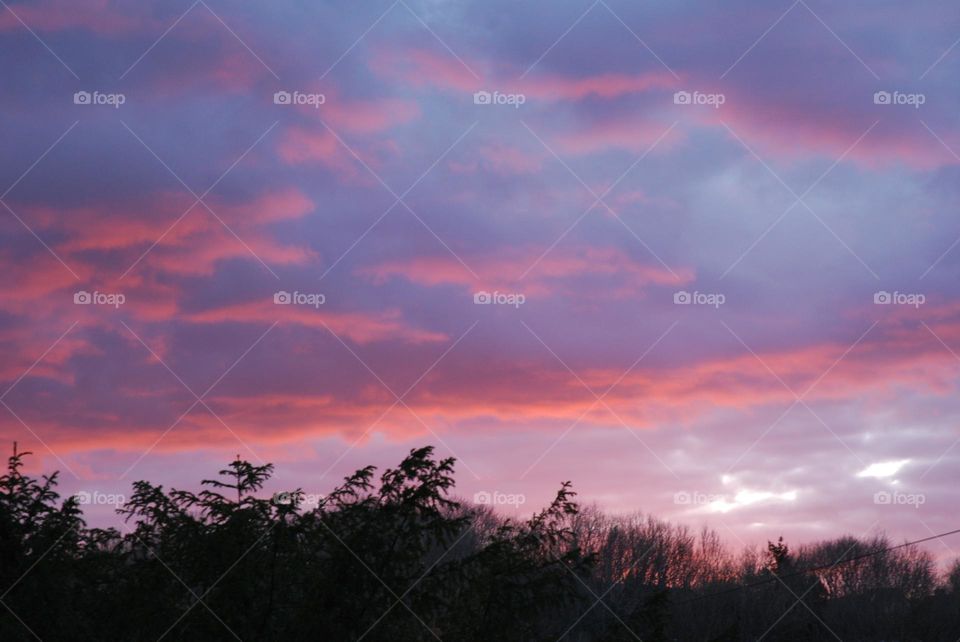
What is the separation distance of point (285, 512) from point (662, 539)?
271 ft

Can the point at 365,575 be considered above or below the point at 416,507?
below

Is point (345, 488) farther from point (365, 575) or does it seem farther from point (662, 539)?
point (662, 539)

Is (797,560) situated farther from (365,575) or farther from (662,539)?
(365,575)

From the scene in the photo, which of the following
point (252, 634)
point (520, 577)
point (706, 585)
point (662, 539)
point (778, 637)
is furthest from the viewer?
point (662, 539)

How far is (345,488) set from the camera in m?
8.09

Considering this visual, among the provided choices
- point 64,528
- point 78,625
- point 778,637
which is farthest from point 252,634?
point 778,637

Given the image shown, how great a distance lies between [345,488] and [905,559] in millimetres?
90194

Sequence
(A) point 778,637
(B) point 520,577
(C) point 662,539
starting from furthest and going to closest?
(C) point 662,539, (A) point 778,637, (B) point 520,577

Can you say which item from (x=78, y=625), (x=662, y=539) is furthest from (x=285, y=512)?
(x=662, y=539)

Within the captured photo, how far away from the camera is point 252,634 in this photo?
24.8 feet

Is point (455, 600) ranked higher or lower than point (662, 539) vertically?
lower

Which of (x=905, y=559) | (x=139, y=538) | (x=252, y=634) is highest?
(x=905, y=559)

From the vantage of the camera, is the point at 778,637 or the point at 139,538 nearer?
the point at 139,538

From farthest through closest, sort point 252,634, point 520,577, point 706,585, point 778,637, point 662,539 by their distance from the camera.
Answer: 1. point 662,539
2. point 706,585
3. point 778,637
4. point 520,577
5. point 252,634
